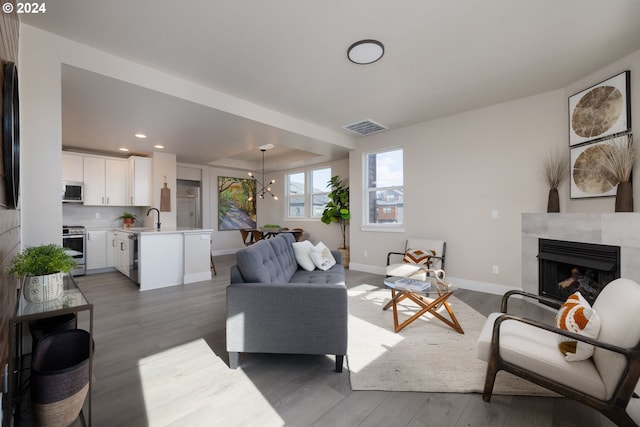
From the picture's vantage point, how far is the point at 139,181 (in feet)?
17.8

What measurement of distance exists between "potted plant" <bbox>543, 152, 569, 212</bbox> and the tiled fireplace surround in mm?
164

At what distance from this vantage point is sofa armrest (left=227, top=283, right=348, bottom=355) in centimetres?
191

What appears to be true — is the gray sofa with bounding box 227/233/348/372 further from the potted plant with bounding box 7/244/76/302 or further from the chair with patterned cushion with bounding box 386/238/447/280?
the chair with patterned cushion with bounding box 386/238/447/280

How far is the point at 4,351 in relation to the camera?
1127 mm

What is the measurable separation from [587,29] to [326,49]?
219 centimetres

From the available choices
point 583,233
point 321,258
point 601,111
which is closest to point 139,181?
point 321,258

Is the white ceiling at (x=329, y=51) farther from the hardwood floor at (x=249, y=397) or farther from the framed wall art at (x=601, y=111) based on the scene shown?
the hardwood floor at (x=249, y=397)

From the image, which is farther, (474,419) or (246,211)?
(246,211)

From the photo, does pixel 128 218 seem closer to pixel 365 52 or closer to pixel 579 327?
pixel 365 52

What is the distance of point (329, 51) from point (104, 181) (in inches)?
208

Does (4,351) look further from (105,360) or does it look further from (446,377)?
(446,377)

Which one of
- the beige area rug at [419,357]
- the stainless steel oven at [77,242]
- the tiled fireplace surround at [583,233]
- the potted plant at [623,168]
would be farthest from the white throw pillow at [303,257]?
the stainless steel oven at [77,242]

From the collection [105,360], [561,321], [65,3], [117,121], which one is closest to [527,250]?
[561,321]

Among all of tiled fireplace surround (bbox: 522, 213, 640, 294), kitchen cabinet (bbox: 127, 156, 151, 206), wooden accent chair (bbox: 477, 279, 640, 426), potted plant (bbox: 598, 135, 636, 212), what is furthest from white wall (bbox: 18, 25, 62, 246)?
potted plant (bbox: 598, 135, 636, 212)
